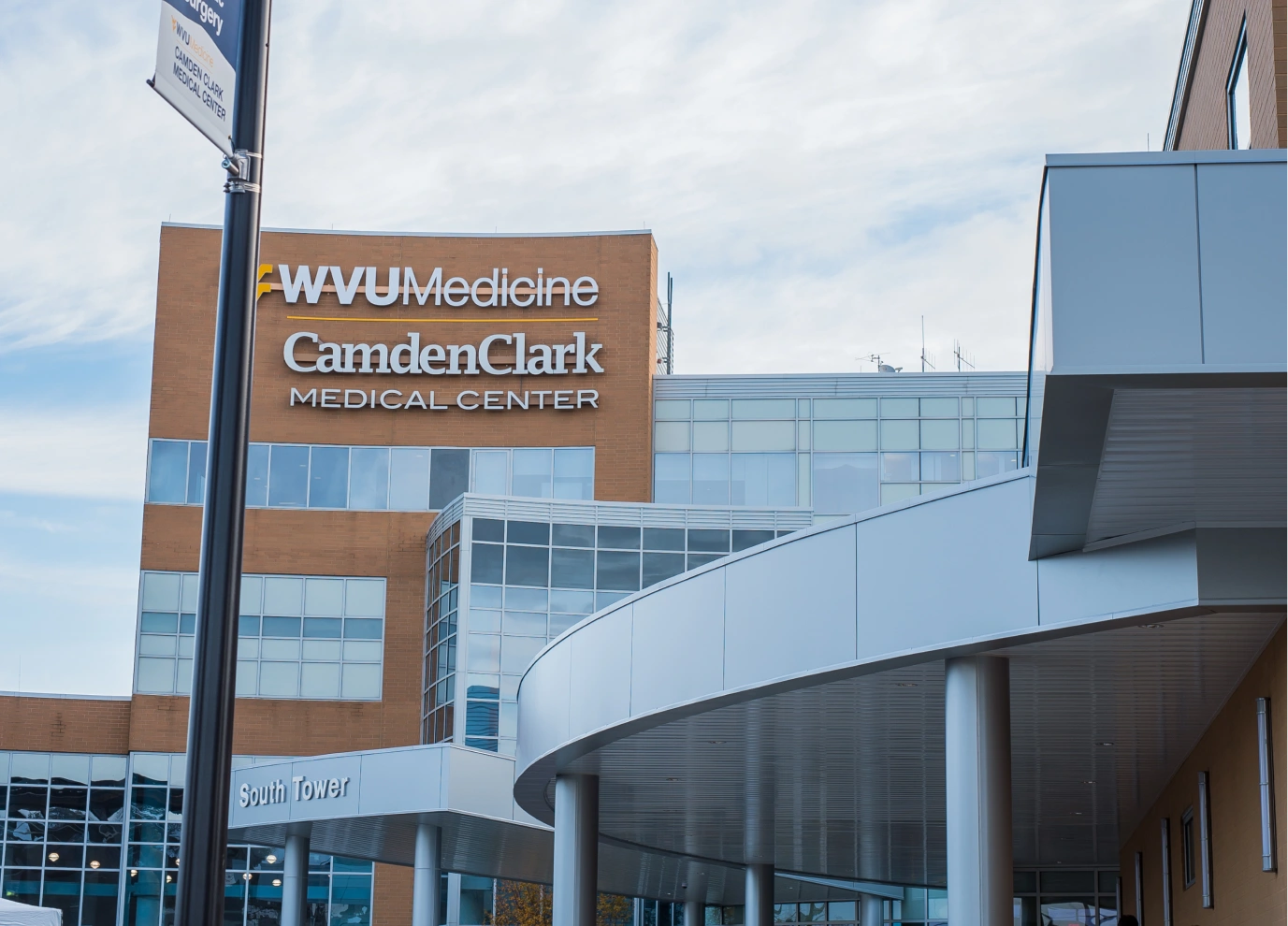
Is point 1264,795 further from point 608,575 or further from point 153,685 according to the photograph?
point 153,685

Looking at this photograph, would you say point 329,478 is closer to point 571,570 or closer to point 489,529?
point 489,529

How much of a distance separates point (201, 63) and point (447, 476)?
40082 mm

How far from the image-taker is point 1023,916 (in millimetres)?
34500

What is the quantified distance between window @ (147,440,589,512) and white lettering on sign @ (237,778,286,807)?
1749 centimetres

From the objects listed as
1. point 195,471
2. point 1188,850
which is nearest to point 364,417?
point 195,471

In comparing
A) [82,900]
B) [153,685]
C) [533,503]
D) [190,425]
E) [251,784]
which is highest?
[190,425]

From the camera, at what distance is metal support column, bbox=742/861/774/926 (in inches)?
1156

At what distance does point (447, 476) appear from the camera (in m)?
46.9

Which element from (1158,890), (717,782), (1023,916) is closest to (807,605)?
(717,782)

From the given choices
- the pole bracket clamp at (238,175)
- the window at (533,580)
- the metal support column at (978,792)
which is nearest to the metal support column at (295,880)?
the window at (533,580)

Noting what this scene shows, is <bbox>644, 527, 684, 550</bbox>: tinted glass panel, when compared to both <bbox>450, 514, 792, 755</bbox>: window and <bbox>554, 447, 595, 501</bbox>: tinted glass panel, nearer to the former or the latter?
<bbox>450, 514, 792, 755</bbox>: window

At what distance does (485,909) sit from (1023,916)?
46.8 feet

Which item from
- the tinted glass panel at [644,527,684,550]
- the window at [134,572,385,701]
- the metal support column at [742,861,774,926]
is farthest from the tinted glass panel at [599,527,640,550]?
the metal support column at [742,861,774,926]

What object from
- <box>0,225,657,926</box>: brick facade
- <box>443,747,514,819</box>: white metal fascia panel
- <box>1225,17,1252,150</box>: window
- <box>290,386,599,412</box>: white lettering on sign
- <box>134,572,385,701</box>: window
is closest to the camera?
<box>1225,17,1252,150</box>: window
